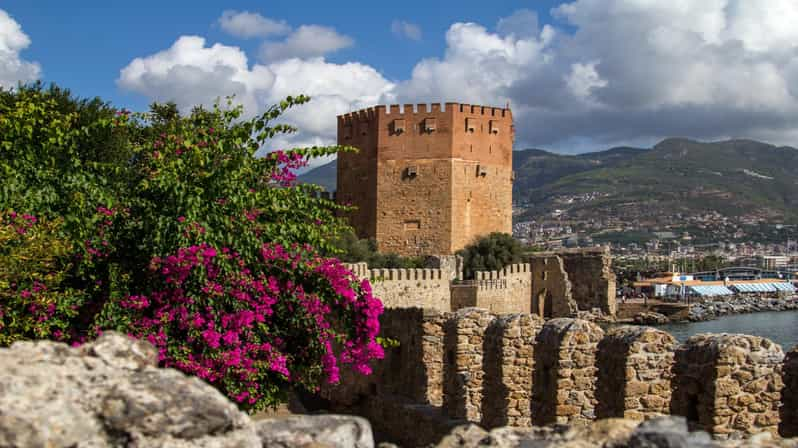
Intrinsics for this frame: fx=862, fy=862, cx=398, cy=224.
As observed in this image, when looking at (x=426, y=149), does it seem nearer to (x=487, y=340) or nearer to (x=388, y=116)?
(x=388, y=116)

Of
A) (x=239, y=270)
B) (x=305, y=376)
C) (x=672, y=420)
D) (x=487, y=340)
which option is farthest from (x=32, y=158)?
(x=672, y=420)

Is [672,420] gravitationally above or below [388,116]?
below

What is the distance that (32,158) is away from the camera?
855 cm

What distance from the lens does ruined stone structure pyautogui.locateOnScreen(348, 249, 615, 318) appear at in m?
26.2

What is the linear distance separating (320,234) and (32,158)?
9.67 ft

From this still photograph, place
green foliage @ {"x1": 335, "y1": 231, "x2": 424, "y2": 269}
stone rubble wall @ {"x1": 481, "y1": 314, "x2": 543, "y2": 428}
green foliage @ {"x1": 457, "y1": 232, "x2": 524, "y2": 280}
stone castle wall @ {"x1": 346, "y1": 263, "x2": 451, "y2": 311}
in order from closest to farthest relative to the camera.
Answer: stone rubble wall @ {"x1": 481, "y1": 314, "x2": 543, "y2": 428} < stone castle wall @ {"x1": 346, "y1": 263, "x2": 451, "y2": 311} < green foliage @ {"x1": 335, "y1": 231, "x2": 424, "y2": 269} < green foliage @ {"x1": 457, "y1": 232, "x2": 524, "y2": 280}

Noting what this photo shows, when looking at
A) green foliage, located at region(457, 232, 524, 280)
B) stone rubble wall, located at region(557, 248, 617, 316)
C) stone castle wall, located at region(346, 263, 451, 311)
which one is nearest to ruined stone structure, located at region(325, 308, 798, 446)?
stone castle wall, located at region(346, 263, 451, 311)

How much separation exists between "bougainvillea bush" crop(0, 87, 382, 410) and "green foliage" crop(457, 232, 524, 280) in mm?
32310

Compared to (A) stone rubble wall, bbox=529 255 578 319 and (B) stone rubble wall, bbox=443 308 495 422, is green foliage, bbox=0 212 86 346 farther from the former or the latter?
(A) stone rubble wall, bbox=529 255 578 319

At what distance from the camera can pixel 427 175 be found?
4397cm

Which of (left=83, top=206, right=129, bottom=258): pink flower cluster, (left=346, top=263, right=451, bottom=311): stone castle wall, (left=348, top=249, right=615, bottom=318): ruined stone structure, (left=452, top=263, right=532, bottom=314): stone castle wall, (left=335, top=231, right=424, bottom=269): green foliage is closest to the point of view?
(left=83, top=206, right=129, bottom=258): pink flower cluster

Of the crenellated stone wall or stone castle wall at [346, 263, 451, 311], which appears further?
stone castle wall at [346, 263, 451, 311]

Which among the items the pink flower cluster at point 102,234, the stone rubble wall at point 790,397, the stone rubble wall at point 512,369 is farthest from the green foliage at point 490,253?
the stone rubble wall at point 790,397

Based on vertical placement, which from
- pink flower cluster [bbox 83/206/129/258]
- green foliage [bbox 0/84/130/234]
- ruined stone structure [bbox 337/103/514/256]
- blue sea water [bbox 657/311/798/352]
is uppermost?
ruined stone structure [bbox 337/103/514/256]
